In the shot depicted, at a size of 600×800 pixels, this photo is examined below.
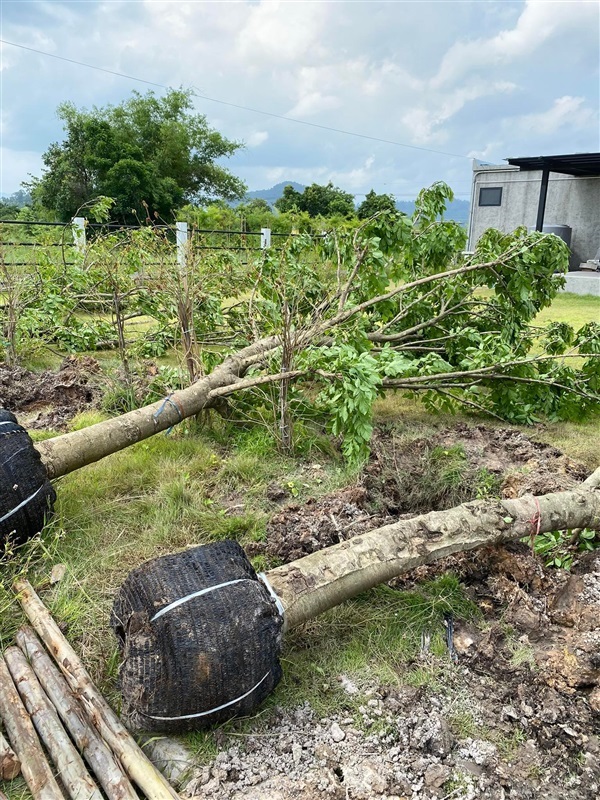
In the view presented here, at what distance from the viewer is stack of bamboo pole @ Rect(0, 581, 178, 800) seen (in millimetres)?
1853

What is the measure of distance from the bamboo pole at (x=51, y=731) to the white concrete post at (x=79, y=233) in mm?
6916

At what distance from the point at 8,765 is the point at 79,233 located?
28.8 feet

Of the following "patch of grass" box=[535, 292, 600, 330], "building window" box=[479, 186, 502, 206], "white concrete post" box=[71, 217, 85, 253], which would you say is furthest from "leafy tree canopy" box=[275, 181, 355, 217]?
"white concrete post" box=[71, 217, 85, 253]

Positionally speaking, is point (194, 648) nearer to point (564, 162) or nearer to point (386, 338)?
point (386, 338)

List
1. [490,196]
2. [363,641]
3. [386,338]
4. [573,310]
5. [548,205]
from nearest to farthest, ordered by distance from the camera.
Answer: [363,641]
[386,338]
[573,310]
[548,205]
[490,196]

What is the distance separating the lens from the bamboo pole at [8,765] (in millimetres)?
1902

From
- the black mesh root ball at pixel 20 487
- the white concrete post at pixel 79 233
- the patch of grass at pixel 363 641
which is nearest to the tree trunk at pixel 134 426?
the black mesh root ball at pixel 20 487

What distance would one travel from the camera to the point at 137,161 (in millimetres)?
30656

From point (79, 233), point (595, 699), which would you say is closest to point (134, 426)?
point (595, 699)

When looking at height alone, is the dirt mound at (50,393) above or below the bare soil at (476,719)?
above

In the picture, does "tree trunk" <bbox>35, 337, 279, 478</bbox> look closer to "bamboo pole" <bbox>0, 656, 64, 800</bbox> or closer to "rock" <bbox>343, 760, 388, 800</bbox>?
"bamboo pole" <bbox>0, 656, 64, 800</bbox>

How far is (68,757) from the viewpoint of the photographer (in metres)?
1.93

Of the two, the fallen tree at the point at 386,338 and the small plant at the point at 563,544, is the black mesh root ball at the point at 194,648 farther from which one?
the small plant at the point at 563,544

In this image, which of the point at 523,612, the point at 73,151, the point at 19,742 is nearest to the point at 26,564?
the point at 19,742
